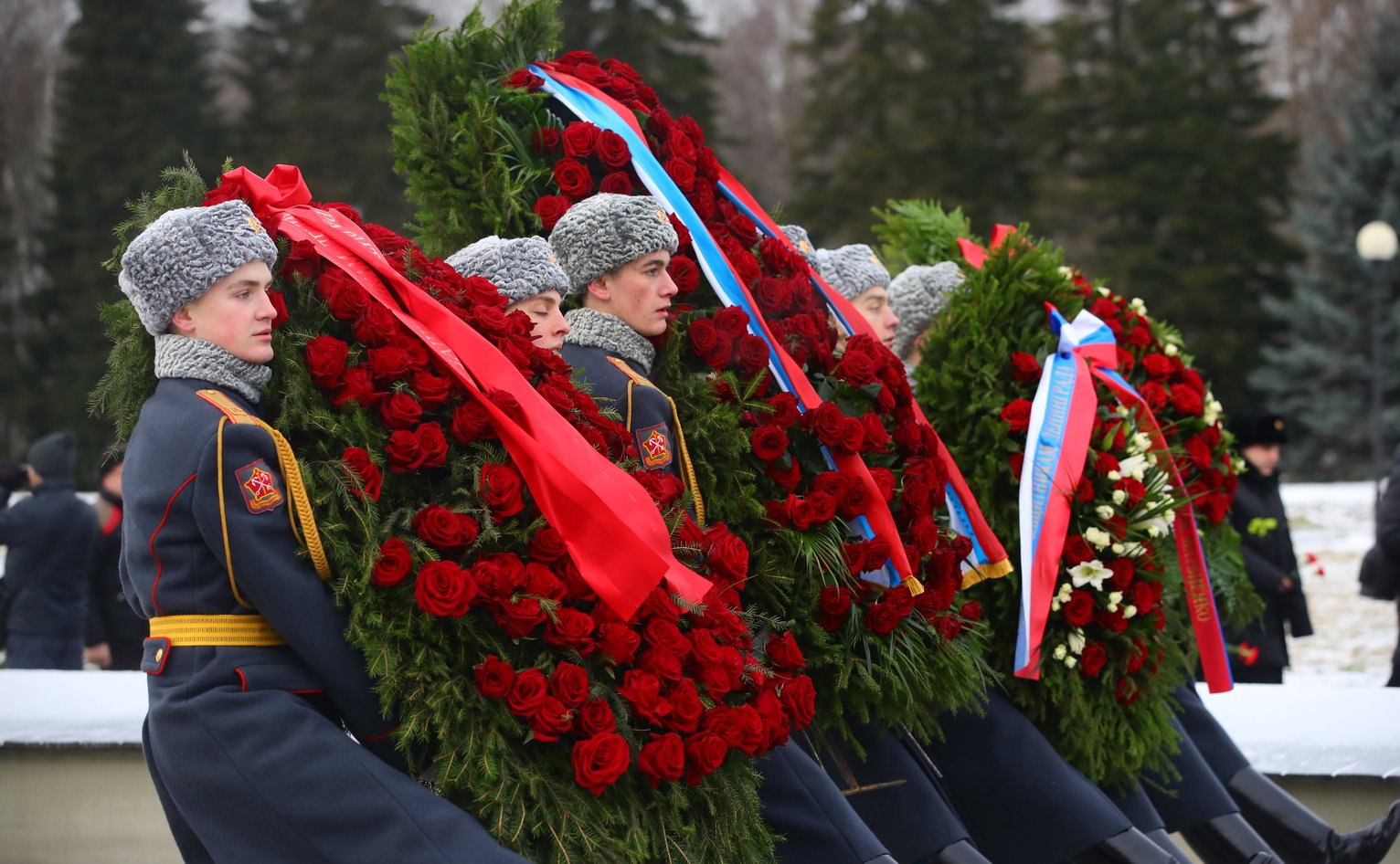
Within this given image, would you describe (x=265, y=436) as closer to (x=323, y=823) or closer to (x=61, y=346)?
(x=323, y=823)

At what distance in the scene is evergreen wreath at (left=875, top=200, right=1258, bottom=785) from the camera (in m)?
4.40

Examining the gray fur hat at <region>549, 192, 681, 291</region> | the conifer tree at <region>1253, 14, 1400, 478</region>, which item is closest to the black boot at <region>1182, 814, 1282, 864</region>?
the gray fur hat at <region>549, 192, 681, 291</region>

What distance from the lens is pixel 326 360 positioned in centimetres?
296

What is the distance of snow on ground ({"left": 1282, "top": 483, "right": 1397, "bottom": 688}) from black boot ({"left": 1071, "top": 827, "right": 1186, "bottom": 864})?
390 centimetres

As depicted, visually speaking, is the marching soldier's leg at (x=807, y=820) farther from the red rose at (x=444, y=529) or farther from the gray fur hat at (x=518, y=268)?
the gray fur hat at (x=518, y=268)

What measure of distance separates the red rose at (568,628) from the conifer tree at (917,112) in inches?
950

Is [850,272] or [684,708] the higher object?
[850,272]

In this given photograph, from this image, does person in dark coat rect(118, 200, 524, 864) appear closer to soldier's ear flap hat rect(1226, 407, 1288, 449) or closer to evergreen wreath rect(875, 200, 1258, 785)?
evergreen wreath rect(875, 200, 1258, 785)

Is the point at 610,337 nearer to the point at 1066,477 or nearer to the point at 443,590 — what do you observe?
the point at 443,590

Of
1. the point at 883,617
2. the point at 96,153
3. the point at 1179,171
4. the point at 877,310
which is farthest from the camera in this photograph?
the point at 1179,171

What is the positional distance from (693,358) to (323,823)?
5.78 feet

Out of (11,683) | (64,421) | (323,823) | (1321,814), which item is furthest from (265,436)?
(64,421)

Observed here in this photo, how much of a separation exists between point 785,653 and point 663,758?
71cm

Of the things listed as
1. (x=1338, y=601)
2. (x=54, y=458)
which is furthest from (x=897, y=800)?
(x=1338, y=601)
